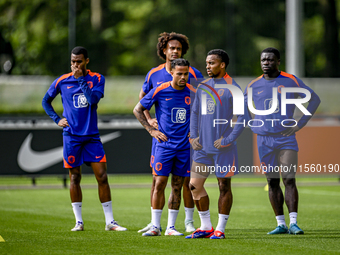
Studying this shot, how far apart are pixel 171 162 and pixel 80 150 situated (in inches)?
54.6

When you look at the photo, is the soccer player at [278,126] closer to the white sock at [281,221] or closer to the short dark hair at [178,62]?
the white sock at [281,221]

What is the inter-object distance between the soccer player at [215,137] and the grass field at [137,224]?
0.49 m

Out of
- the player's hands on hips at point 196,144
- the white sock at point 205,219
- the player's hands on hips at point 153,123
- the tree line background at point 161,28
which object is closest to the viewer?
the player's hands on hips at point 196,144

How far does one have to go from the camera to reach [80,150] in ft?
27.3

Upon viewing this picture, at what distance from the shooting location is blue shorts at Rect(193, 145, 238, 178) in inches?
278

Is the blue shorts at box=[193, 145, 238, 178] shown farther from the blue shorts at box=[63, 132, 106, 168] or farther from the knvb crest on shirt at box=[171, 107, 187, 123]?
the blue shorts at box=[63, 132, 106, 168]

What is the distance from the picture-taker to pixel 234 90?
717cm

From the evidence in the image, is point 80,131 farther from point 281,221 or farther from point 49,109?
point 281,221

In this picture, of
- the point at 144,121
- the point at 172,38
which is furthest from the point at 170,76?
the point at 144,121

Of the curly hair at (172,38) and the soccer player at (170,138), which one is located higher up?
the curly hair at (172,38)

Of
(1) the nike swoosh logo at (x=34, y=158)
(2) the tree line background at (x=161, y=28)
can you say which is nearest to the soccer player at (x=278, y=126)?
(1) the nike swoosh logo at (x=34, y=158)

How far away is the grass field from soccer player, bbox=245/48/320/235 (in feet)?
1.86

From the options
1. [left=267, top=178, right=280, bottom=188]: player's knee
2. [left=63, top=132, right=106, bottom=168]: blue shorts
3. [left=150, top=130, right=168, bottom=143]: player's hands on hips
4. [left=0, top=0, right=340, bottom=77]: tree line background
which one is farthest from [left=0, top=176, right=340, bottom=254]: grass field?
[left=0, top=0, right=340, bottom=77]: tree line background

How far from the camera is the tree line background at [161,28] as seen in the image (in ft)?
103
